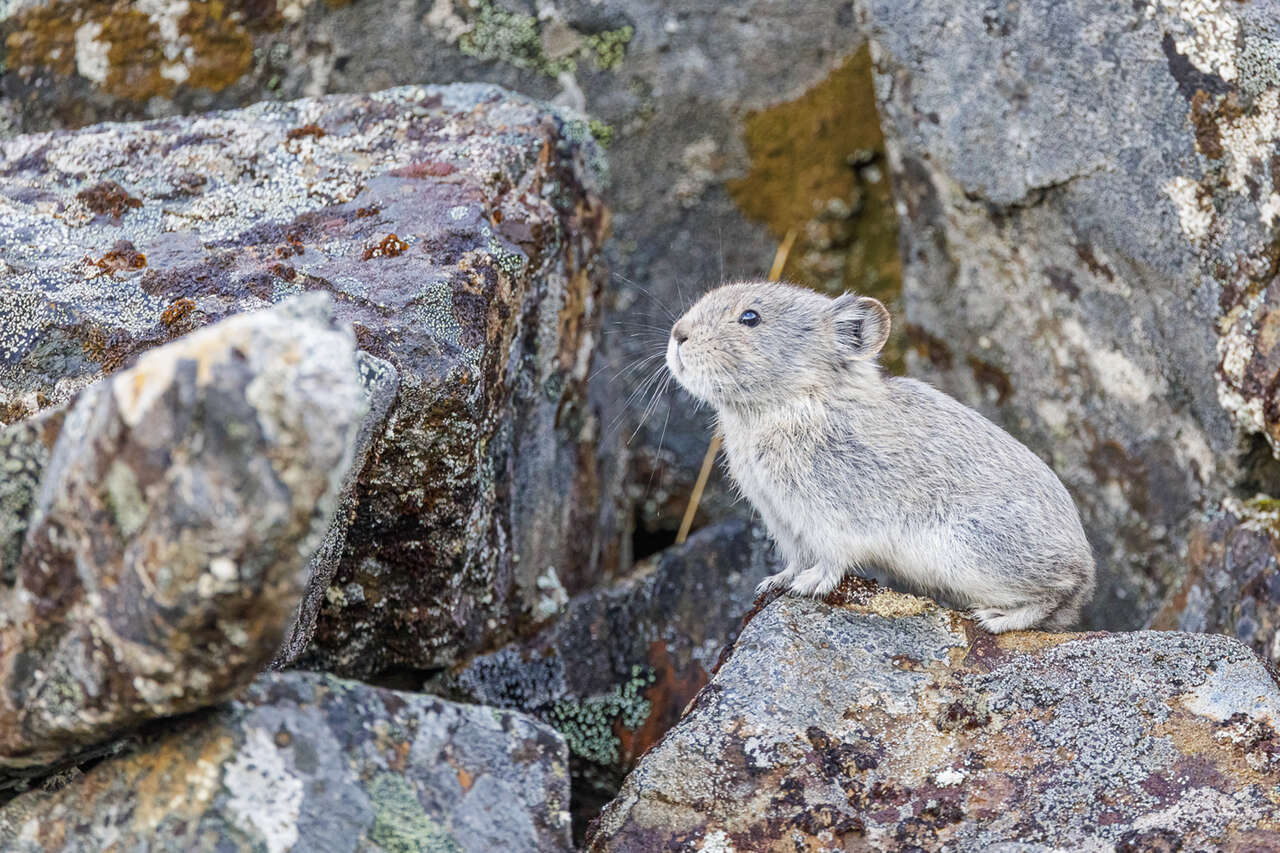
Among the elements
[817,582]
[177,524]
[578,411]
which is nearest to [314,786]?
[177,524]

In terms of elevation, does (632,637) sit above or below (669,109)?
below

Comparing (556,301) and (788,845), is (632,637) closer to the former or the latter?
(556,301)

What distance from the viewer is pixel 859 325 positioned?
6.00 meters

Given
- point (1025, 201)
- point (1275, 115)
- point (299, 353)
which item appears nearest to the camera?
point (299, 353)

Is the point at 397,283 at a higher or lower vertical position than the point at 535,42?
lower

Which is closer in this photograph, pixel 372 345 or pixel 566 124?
pixel 372 345

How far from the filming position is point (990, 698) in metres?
4.74

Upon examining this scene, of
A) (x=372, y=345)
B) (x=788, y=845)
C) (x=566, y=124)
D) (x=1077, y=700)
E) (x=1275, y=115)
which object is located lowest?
(x=788, y=845)

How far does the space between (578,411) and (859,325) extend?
163 centimetres

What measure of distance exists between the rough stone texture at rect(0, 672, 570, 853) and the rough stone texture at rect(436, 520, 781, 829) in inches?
73.7

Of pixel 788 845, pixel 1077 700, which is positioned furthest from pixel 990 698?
pixel 788 845

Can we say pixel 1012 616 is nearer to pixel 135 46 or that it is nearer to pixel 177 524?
pixel 177 524

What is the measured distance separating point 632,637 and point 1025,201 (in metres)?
3.17

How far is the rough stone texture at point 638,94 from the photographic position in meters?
7.31
